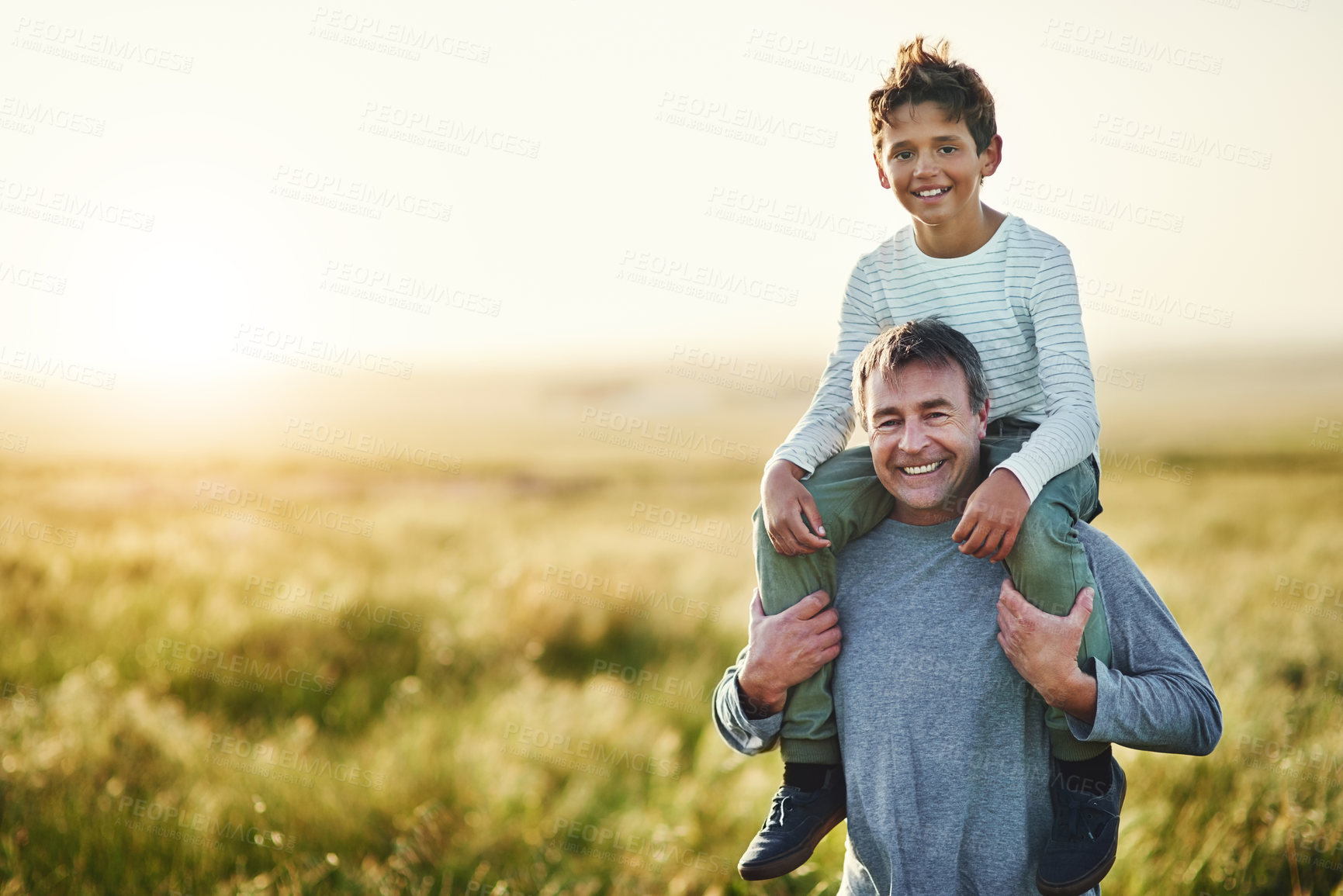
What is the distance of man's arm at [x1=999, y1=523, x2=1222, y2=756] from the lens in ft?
7.97

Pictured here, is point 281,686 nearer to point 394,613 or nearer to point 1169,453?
point 394,613

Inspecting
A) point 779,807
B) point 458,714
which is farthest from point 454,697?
point 779,807

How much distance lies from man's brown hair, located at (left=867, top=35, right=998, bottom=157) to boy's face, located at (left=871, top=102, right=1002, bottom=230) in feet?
0.08

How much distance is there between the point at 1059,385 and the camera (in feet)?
8.94

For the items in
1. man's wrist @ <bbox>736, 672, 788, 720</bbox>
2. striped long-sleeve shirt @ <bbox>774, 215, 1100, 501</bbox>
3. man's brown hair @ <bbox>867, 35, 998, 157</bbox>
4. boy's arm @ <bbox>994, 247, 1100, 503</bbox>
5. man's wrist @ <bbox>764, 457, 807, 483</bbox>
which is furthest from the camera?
man's brown hair @ <bbox>867, 35, 998, 157</bbox>

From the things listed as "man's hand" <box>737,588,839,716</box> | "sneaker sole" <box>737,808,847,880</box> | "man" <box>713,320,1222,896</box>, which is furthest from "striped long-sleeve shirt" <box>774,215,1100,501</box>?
"sneaker sole" <box>737,808,847,880</box>

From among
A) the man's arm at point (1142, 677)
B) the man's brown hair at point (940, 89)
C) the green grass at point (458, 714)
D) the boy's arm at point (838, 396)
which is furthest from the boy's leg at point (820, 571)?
the green grass at point (458, 714)

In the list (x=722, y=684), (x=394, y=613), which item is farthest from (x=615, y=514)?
(x=722, y=684)

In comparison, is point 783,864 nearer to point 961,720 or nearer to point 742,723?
point 742,723

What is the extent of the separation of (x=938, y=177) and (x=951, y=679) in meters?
1.49

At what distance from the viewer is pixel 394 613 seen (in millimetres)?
8156

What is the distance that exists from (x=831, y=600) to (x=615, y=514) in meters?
10.9

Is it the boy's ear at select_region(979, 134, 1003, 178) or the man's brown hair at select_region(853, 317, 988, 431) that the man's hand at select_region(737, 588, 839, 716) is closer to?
the man's brown hair at select_region(853, 317, 988, 431)

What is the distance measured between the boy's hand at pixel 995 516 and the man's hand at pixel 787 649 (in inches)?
18.6
